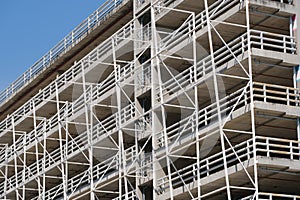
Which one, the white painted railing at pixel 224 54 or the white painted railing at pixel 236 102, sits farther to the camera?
the white painted railing at pixel 224 54

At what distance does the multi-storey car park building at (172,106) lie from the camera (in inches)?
1318

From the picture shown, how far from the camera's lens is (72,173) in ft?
164

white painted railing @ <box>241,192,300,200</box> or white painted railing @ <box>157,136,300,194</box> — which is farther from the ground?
white painted railing @ <box>157,136,300,194</box>

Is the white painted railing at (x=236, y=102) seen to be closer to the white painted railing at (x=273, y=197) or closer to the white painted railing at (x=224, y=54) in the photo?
the white painted railing at (x=224, y=54)

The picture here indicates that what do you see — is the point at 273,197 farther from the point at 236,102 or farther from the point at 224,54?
the point at 224,54

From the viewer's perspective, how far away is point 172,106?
38062 mm

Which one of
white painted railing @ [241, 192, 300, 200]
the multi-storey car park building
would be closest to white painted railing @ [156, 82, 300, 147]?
the multi-storey car park building

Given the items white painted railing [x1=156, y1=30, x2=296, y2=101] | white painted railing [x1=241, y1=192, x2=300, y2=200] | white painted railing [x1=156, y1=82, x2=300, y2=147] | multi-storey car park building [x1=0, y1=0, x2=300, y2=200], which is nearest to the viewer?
white painted railing [x1=241, y1=192, x2=300, y2=200]

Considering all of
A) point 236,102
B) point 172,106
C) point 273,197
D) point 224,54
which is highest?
point 224,54

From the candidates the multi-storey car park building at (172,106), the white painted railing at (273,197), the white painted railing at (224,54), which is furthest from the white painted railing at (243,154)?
the white painted railing at (224,54)

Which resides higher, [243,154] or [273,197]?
[243,154]

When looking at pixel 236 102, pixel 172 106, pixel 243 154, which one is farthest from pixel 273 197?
pixel 172 106

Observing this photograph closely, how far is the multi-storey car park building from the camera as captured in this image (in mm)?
33469

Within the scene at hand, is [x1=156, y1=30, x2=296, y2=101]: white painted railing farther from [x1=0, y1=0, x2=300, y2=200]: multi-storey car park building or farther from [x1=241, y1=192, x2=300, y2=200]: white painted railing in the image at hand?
[x1=241, y1=192, x2=300, y2=200]: white painted railing
